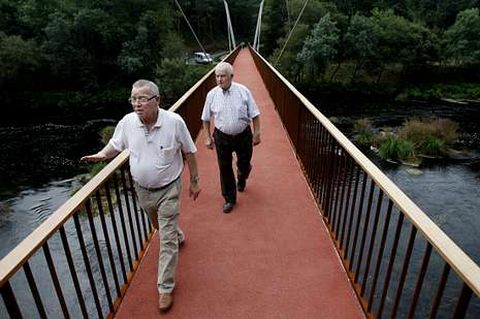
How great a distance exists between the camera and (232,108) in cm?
374

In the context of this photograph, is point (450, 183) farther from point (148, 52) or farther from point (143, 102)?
point (148, 52)

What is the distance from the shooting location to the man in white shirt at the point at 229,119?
3.72 m

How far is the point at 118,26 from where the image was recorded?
39938 millimetres

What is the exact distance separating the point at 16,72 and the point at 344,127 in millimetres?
29636

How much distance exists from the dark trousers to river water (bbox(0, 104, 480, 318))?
8870 millimetres

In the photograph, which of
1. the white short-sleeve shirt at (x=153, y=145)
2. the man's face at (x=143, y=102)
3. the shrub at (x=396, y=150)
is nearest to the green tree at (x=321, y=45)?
the shrub at (x=396, y=150)

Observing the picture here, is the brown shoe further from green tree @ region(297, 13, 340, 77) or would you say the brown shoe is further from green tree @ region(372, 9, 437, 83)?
green tree @ region(372, 9, 437, 83)

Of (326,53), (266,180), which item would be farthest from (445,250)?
(326,53)

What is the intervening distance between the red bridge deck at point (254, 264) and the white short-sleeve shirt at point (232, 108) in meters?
0.94

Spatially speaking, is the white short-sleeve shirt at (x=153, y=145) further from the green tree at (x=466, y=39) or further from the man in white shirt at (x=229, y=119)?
the green tree at (x=466, y=39)

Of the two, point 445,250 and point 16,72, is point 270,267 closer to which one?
point 445,250

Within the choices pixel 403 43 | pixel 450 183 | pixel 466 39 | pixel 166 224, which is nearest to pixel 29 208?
pixel 166 224

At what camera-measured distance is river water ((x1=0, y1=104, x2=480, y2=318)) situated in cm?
1249

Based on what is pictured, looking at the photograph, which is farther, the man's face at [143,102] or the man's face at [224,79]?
the man's face at [224,79]
